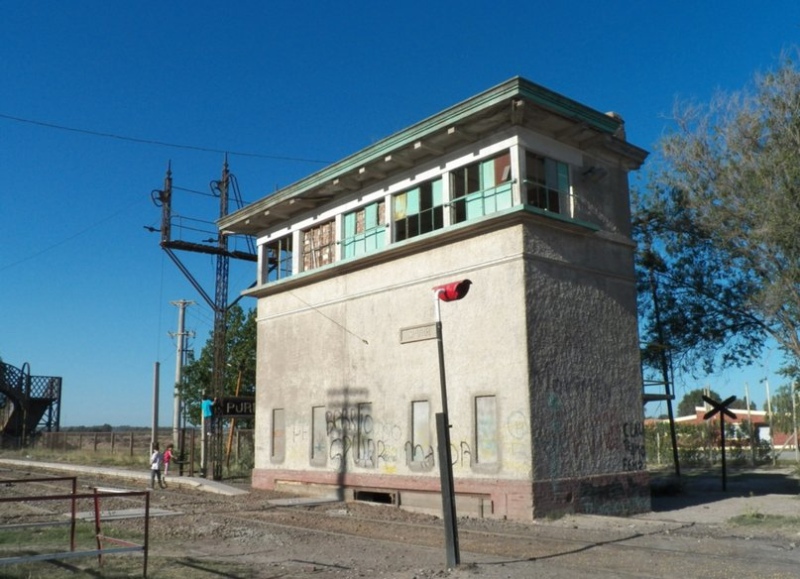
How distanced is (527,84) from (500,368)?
22.2 feet

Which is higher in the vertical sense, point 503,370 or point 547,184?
point 547,184

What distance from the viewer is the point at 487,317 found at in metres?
18.5

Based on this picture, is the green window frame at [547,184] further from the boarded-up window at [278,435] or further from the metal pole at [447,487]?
the boarded-up window at [278,435]

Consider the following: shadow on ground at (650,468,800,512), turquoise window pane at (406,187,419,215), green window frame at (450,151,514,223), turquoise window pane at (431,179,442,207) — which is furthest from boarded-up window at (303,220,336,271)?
shadow on ground at (650,468,800,512)

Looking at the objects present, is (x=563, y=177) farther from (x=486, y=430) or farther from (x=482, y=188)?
(x=486, y=430)

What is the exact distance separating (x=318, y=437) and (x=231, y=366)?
17420mm

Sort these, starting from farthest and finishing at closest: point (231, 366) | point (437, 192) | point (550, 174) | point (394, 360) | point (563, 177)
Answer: point (231, 366), point (394, 360), point (437, 192), point (563, 177), point (550, 174)

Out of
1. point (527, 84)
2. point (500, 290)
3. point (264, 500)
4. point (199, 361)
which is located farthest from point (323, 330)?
point (199, 361)

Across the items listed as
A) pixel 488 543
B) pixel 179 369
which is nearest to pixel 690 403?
pixel 179 369

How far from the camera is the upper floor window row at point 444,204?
18.8 meters

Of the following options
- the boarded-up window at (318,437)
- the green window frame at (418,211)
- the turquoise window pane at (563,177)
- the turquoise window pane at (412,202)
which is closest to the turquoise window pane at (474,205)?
the green window frame at (418,211)

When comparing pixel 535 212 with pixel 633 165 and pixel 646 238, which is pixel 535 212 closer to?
pixel 633 165

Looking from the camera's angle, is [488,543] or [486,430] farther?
[486,430]

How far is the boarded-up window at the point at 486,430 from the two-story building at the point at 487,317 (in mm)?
41
